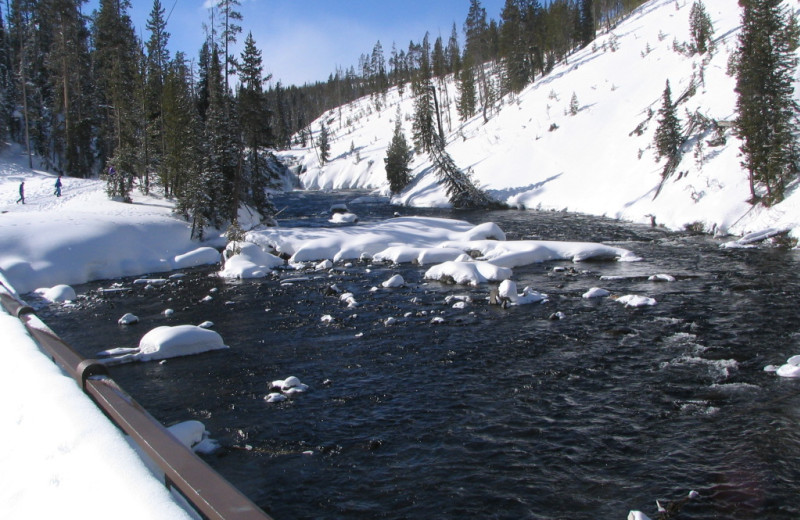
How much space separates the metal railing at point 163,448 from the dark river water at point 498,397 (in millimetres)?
4107

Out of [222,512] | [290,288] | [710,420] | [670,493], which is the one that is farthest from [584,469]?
[290,288]

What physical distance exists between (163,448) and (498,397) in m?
7.98

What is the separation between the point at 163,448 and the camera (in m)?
2.57

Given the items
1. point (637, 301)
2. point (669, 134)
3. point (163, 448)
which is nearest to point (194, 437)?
point (163, 448)

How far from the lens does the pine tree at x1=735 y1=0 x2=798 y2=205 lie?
23297mm

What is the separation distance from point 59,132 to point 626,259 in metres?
55.8

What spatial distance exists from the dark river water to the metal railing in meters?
4.11

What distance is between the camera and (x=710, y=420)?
838 centimetres

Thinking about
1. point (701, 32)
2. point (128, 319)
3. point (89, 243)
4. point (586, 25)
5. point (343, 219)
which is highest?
point (586, 25)

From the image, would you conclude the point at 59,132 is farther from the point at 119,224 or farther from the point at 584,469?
the point at 584,469

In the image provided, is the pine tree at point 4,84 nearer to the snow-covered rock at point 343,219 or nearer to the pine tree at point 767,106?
the snow-covered rock at point 343,219

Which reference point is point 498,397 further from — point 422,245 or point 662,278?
point 422,245

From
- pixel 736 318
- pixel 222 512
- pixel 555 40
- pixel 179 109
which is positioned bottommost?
pixel 736 318

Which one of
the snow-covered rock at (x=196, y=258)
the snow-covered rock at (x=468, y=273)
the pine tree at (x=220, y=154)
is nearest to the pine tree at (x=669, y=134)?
the snow-covered rock at (x=468, y=273)
